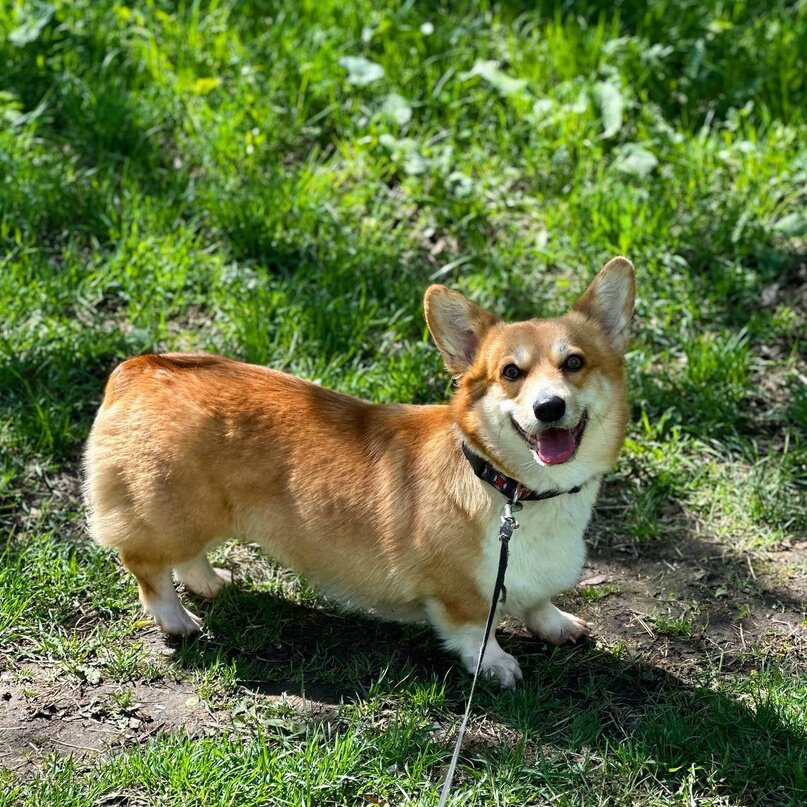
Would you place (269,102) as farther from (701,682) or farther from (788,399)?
(701,682)

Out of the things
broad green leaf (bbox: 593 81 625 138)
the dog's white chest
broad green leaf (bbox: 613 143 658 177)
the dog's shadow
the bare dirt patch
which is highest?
broad green leaf (bbox: 593 81 625 138)

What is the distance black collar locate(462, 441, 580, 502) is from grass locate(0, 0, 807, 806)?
2.11ft

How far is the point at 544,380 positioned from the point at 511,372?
15 cm

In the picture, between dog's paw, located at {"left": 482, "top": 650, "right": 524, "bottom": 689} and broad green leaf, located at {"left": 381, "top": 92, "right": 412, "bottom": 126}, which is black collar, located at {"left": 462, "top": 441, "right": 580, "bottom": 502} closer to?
dog's paw, located at {"left": 482, "top": 650, "right": 524, "bottom": 689}

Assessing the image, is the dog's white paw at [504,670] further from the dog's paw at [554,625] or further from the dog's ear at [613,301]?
the dog's ear at [613,301]

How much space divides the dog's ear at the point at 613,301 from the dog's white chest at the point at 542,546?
1.72ft

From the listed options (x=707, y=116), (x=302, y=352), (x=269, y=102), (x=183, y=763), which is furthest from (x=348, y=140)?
(x=183, y=763)

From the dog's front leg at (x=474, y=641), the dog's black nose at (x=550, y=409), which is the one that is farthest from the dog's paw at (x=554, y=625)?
the dog's black nose at (x=550, y=409)

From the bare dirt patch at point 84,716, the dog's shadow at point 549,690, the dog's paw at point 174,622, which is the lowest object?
the bare dirt patch at point 84,716

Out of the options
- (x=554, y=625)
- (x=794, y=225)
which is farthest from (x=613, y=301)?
(x=794, y=225)

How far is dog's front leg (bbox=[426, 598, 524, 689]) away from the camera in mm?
3744

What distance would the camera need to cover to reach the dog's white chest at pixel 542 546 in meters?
3.65

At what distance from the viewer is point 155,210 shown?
5.55m

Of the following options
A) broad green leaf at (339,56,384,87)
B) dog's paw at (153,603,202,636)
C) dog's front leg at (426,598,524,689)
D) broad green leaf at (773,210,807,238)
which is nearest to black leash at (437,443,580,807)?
dog's front leg at (426,598,524,689)
